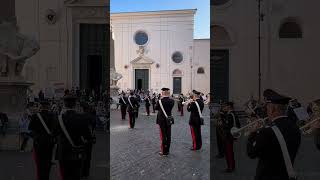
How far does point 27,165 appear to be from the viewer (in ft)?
25.5

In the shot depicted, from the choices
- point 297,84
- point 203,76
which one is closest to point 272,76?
point 297,84

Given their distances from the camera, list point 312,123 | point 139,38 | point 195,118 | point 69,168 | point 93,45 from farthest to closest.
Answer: point 139,38 → point 195,118 → point 93,45 → point 312,123 → point 69,168

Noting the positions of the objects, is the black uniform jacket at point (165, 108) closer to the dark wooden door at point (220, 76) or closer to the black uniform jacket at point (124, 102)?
the dark wooden door at point (220, 76)

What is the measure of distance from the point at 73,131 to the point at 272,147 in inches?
89.1

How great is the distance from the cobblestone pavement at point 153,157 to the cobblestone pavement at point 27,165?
20cm

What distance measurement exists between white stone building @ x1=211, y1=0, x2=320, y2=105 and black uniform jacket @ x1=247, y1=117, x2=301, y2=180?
22.6ft

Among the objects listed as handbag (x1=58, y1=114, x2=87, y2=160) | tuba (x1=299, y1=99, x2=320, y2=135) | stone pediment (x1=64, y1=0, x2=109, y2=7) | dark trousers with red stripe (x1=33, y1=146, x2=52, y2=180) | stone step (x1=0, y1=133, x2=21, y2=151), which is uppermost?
stone pediment (x1=64, y1=0, x2=109, y2=7)

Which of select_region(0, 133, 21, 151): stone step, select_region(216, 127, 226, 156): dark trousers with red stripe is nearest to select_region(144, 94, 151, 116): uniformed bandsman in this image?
select_region(0, 133, 21, 151): stone step

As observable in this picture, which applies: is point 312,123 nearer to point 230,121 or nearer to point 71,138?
point 230,121

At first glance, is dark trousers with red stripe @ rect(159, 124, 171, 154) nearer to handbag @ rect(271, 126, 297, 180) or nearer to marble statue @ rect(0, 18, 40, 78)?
marble statue @ rect(0, 18, 40, 78)

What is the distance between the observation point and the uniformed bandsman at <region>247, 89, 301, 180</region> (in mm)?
3154

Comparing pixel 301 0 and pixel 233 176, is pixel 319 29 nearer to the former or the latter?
pixel 301 0

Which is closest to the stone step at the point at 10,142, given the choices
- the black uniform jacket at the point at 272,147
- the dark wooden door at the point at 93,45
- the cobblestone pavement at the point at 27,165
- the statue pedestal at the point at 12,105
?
the statue pedestal at the point at 12,105

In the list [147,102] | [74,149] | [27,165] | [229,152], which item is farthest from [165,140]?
[147,102]
